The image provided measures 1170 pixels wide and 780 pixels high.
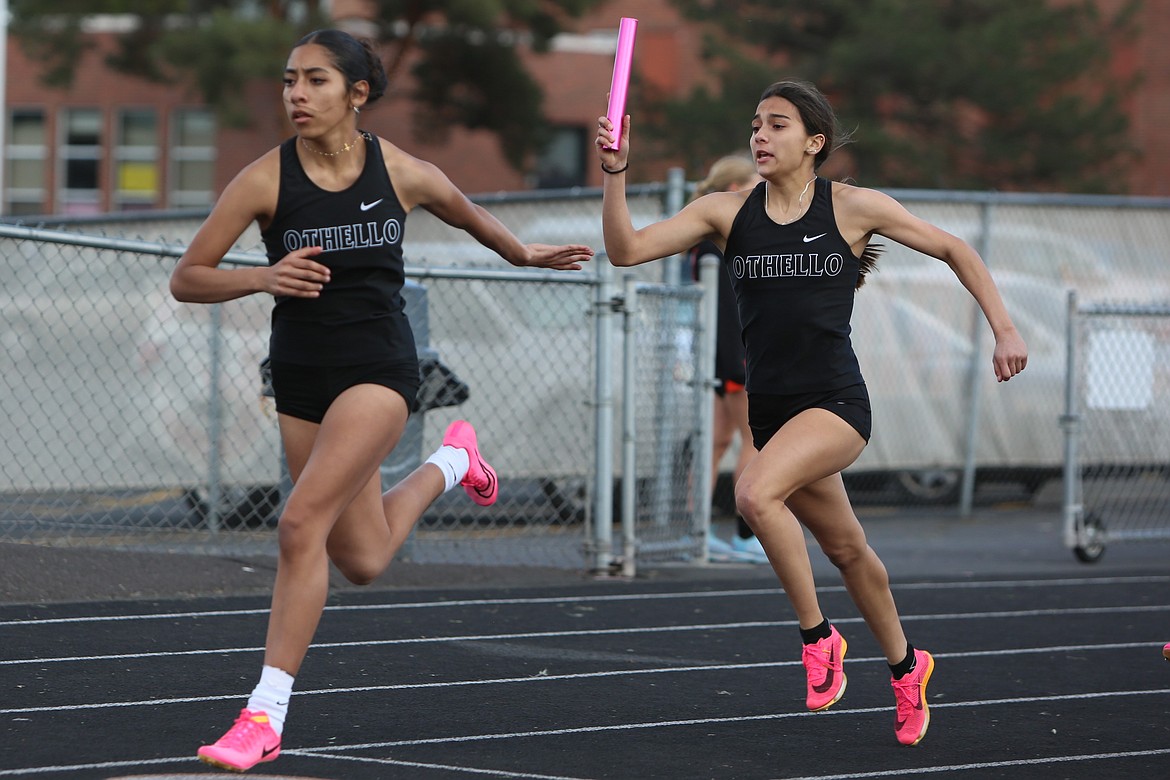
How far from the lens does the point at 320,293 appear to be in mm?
4766

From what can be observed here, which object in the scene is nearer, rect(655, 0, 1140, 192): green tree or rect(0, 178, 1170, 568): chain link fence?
rect(0, 178, 1170, 568): chain link fence

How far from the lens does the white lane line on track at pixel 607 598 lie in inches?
293

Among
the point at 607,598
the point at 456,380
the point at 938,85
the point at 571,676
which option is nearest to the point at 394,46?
the point at 938,85

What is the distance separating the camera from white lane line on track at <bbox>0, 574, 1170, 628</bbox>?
7432 mm

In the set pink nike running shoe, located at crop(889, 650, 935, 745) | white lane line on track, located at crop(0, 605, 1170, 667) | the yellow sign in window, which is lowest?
white lane line on track, located at crop(0, 605, 1170, 667)

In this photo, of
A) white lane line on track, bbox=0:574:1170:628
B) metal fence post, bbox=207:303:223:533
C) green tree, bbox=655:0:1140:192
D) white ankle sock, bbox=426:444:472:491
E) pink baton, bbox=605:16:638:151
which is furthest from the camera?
green tree, bbox=655:0:1140:192

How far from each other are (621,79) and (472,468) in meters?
1.70

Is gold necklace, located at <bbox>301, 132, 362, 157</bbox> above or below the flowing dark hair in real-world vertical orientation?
below

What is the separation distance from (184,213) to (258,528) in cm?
305

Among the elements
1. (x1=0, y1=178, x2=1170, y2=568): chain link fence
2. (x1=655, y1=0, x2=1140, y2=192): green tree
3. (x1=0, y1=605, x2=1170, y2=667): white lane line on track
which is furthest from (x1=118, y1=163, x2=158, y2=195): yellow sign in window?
(x1=0, y1=605, x2=1170, y2=667): white lane line on track

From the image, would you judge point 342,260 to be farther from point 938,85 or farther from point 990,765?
point 938,85

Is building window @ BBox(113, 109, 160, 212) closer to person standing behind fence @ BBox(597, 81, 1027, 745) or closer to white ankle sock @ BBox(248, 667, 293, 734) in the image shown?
person standing behind fence @ BBox(597, 81, 1027, 745)

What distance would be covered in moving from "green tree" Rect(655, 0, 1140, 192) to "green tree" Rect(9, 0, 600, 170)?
2733mm

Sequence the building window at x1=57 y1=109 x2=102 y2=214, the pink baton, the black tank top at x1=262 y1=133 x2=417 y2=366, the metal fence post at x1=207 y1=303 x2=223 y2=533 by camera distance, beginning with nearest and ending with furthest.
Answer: the black tank top at x1=262 y1=133 x2=417 y2=366 → the pink baton → the metal fence post at x1=207 y1=303 x2=223 y2=533 → the building window at x1=57 y1=109 x2=102 y2=214
